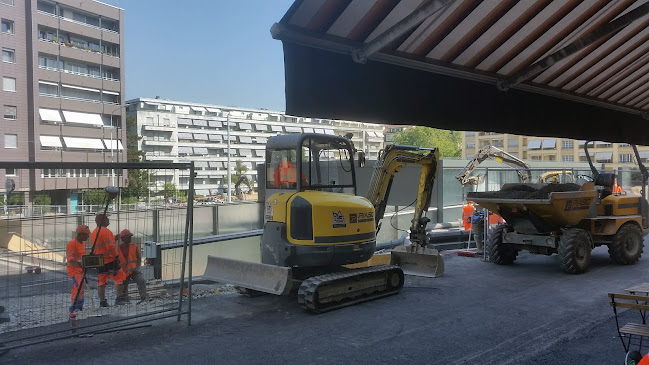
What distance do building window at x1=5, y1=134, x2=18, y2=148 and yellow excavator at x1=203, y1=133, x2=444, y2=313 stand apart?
3836 centimetres

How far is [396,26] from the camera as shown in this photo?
3287 mm

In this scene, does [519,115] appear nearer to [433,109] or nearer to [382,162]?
[433,109]

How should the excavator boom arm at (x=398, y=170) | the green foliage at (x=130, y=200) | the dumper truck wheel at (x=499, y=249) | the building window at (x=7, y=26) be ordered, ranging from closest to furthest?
the green foliage at (x=130, y=200) → the excavator boom arm at (x=398, y=170) → the dumper truck wheel at (x=499, y=249) → the building window at (x=7, y=26)

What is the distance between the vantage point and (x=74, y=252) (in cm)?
629

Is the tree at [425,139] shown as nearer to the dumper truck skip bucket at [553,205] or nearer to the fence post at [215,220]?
the fence post at [215,220]

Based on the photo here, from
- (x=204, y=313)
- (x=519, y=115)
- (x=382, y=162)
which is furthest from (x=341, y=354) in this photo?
(x=382, y=162)

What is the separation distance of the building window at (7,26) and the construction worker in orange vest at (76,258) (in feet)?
137

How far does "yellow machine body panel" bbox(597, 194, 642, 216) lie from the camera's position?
11.5 meters

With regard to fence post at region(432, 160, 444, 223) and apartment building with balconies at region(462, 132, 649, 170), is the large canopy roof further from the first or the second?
apartment building with balconies at region(462, 132, 649, 170)

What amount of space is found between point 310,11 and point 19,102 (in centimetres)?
4556

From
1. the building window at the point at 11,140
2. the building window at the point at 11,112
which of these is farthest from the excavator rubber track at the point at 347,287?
the building window at the point at 11,112

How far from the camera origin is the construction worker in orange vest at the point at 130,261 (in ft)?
22.4

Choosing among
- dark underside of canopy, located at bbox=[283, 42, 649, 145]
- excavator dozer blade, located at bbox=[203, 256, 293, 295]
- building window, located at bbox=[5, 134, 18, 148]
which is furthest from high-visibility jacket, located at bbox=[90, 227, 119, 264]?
building window, located at bbox=[5, 134, 18, 148]

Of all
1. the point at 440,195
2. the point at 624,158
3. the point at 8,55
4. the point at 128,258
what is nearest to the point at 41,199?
the point at 128,258
